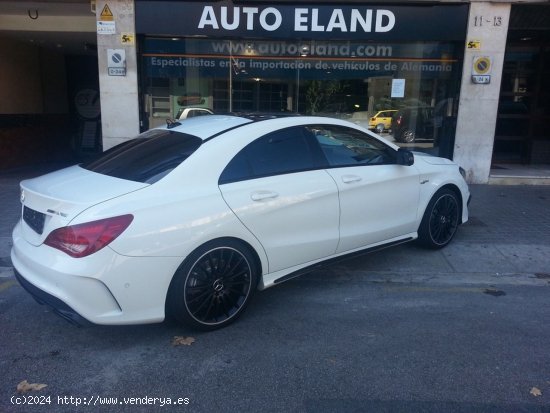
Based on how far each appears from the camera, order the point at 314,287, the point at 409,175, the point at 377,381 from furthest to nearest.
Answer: the point at 409,175, the point at 314,287, the point at 377,381

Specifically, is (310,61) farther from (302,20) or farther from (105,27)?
(105,27)

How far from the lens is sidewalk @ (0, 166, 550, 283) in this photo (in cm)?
536

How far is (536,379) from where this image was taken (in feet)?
10.8

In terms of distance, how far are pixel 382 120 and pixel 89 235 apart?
8252 millimetres

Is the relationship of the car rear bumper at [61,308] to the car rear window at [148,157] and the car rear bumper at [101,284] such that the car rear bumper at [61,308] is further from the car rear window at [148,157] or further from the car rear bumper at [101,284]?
the car rear window at [148,157]

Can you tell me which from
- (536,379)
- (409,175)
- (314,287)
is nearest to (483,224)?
(409,175)

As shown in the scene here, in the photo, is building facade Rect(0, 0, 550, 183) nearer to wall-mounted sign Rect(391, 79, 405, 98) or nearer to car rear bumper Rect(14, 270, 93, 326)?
wall-mounted sign Rect(391, 79, 405, 98)

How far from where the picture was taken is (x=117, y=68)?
30.1ft

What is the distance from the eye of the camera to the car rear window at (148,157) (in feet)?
12.6

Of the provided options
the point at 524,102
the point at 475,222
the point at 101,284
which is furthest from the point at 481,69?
the point at 101,284

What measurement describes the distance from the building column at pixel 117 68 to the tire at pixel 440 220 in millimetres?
6089

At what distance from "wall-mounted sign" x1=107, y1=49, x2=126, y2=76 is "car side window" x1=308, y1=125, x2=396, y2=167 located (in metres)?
5.79

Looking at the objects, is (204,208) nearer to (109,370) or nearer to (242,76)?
(109,370)

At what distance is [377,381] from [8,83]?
470 inches
